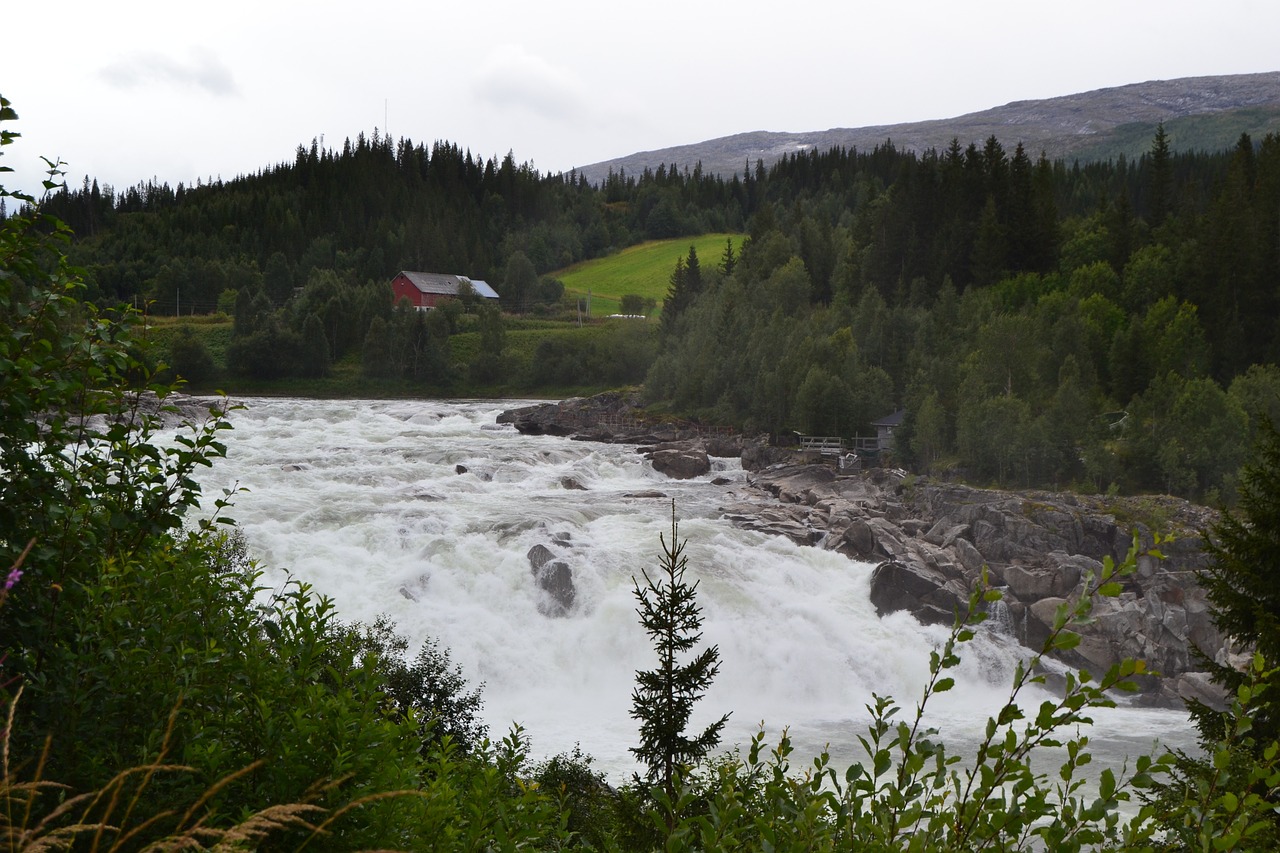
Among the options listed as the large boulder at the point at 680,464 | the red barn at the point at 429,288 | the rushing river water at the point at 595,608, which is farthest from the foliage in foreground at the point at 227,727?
the red barn at the point at 429,288

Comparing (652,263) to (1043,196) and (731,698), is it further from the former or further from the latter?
(731,698)

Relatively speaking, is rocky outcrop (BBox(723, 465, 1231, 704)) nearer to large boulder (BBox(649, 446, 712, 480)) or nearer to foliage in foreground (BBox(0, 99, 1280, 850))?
large boulder (BBox(649, 446, 712, 480))

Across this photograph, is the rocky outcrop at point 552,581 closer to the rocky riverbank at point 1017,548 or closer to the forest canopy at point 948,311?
the rocky riverbank at point 1017,548

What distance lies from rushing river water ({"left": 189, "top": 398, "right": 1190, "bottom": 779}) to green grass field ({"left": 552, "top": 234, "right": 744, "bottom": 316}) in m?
95.9

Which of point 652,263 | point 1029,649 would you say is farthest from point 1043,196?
point 652,263

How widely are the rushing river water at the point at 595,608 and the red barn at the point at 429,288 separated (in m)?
84.9

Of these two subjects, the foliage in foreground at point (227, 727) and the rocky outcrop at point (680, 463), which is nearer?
the foliage in foreground at point (227, 727)

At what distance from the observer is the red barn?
440 ft

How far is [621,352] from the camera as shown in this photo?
101 meters

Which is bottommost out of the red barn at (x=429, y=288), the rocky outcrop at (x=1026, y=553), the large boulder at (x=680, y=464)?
the rocky outcrop at (x=1026, y=553)

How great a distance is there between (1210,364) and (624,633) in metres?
47.4

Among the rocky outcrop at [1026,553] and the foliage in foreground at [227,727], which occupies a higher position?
the foliage in foreground at [227,727]

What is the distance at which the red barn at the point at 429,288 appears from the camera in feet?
440

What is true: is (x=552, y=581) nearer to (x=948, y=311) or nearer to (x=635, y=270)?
(x=948, y=311)
